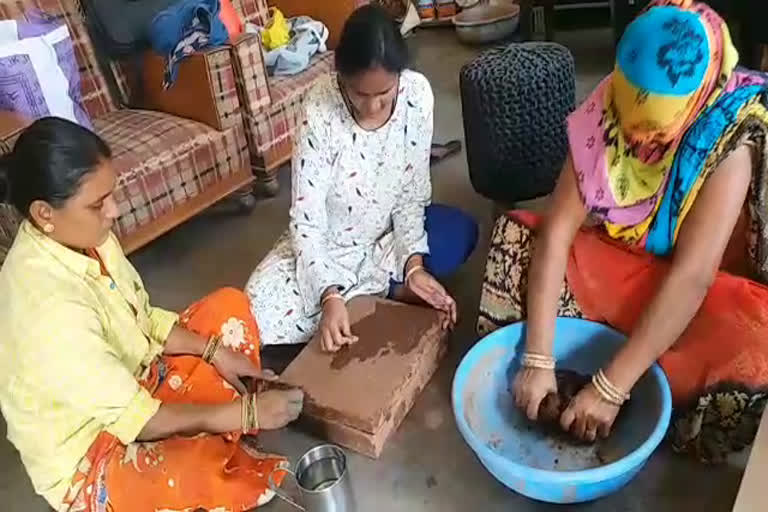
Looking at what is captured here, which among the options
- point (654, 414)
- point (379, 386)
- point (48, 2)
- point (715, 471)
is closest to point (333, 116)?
point (379, 386)

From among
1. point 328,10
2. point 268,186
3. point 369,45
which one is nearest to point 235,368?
point 369,45

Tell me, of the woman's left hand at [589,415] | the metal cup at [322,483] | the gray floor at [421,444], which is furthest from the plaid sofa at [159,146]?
the woman's left hand at [589,415]

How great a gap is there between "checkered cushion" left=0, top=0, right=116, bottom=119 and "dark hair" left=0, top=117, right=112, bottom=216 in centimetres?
129

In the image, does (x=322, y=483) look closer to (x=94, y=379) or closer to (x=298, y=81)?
(x=94, y=379)

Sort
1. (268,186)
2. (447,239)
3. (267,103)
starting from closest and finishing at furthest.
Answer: (447,239)
(267,103)
(268,186)

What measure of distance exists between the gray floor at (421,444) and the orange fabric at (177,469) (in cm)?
10

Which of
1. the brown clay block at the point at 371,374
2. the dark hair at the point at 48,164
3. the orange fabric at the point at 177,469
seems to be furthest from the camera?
the brown clay block at the point at 371,374

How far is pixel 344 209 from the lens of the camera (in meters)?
1.87

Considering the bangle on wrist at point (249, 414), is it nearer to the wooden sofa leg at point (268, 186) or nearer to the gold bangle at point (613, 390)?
the gold bangle at point (613, 390)

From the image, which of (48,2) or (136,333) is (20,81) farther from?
(136,333)

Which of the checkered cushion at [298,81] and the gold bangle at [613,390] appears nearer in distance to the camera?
the gold bangle at [613,390]

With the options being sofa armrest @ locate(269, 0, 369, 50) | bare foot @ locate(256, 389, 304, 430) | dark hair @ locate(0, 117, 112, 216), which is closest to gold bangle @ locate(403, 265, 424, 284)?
bare foot @ locate(256, 389, 304, 430)

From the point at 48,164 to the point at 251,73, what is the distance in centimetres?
125

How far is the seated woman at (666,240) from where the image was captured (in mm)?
1350
